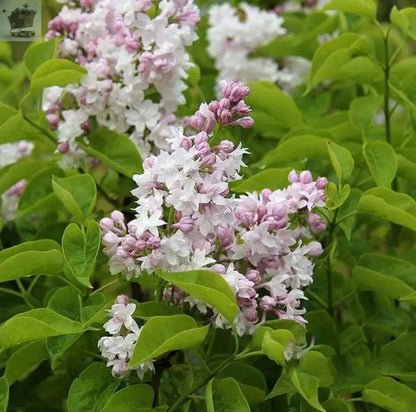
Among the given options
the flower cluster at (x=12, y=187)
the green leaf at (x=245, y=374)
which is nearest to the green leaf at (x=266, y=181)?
the green leaf at (x=245, y=374)

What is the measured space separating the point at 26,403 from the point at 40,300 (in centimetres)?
16

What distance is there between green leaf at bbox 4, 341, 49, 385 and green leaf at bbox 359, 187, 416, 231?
395 millimetres

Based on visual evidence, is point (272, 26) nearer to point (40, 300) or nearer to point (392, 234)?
point (392, 234)

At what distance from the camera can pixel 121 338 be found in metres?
0.92

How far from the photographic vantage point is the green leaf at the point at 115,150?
119cm

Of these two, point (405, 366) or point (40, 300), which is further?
point (40, 300)

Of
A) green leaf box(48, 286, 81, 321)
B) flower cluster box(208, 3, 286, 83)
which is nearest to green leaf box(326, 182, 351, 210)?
green leaf box(48, 286, 81, 321)

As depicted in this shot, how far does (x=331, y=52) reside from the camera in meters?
1.33

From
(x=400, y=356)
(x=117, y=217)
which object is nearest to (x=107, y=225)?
(x=117, y=217)

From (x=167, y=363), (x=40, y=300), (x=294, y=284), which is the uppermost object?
(x=294, y=284)

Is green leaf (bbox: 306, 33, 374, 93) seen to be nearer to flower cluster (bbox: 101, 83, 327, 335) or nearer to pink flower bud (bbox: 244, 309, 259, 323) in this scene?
flower cluster (bbox: 101, 83, 327, 335)

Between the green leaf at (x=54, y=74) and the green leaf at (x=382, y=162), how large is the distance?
0.39 m

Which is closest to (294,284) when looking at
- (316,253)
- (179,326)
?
(316,253)

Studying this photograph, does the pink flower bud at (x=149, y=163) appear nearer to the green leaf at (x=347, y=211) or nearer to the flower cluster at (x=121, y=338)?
the flower cluster at (x=121, y=338)
